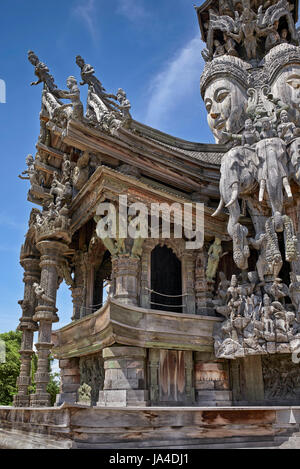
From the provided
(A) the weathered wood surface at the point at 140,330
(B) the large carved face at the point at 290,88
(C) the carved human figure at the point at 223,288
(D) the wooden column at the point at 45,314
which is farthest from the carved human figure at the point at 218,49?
(A) the weathered wood surface at the point at 140,330

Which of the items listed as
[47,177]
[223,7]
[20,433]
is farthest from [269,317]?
[223,7]

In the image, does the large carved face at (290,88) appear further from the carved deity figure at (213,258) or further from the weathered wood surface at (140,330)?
the weathered wood surface at (140,330)

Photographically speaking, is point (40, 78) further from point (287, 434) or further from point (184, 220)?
point (287, 434)

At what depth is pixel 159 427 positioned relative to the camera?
650 cm

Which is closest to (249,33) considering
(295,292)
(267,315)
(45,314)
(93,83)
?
(93,83)

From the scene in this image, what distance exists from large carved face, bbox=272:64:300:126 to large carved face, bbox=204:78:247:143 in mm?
1395

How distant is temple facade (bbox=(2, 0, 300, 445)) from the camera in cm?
1163

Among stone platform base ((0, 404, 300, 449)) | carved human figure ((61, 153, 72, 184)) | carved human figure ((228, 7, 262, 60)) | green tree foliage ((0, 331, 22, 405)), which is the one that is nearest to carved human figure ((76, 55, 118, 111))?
carved human figure ((61, 153, 72, 184))

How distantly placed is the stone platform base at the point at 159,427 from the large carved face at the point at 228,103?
1276 centimetres

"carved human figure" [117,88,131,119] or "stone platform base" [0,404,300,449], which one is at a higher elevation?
"carved human figure" [117,88,131,119]

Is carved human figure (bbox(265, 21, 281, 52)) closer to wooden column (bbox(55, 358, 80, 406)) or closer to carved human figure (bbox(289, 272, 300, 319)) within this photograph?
carved human figure (bbox(289, 272, 300, 319))

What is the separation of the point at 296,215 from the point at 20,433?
31.5 ft

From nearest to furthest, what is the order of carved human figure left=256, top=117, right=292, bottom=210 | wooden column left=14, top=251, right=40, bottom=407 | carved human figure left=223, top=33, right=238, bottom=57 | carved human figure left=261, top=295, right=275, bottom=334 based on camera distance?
carved human figure left=261, top=295, right=275, bottom=334
carved human figure left=256, top=117, right=292, bottom=210
wooden column left=14, top=251, right=40, bottom=407
carved human figure left=223, top=33, right=238, bottom=57

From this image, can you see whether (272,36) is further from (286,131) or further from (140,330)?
(140,330)
